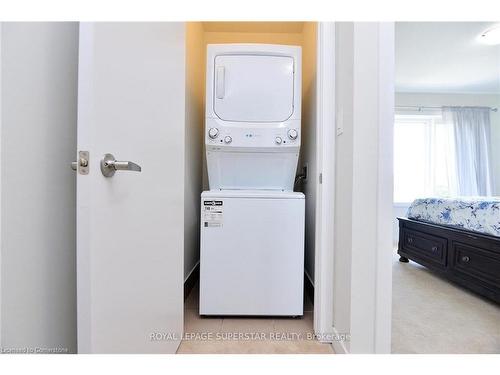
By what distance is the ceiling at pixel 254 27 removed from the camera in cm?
202

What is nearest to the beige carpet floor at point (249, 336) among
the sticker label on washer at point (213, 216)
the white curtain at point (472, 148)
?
the sticker label on washer at point (213, 216)

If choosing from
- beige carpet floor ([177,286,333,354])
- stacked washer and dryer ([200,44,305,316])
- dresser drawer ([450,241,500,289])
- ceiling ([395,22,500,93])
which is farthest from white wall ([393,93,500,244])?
beige carpet floor ([177,286,333,354])

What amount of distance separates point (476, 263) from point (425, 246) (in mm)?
545

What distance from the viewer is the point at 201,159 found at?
2.09 meters

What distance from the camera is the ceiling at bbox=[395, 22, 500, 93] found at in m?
2.25

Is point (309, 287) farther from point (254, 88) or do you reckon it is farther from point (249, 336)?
point (254, 88)

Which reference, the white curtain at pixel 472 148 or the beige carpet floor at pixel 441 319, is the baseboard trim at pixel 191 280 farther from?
the white curtain at pixel 472 148

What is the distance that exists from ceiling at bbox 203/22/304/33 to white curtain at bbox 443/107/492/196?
2.97 metres

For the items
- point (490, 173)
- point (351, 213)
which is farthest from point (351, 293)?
point (490, 173)

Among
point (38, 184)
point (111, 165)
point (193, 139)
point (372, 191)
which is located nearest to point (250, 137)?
point (193, 139)

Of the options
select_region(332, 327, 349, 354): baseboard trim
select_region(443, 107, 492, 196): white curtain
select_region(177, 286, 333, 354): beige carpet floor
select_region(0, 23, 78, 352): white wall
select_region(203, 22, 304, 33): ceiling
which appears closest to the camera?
select_region(0, 23, 78, 352): white wall

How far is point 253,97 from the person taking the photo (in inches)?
59.9

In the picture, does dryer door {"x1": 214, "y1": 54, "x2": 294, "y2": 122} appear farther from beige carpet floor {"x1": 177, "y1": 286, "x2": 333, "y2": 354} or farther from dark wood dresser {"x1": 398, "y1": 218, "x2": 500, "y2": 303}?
dark wood dresser {"x1": 398, "y1": 218, "x2": 500, "y2": 303}
